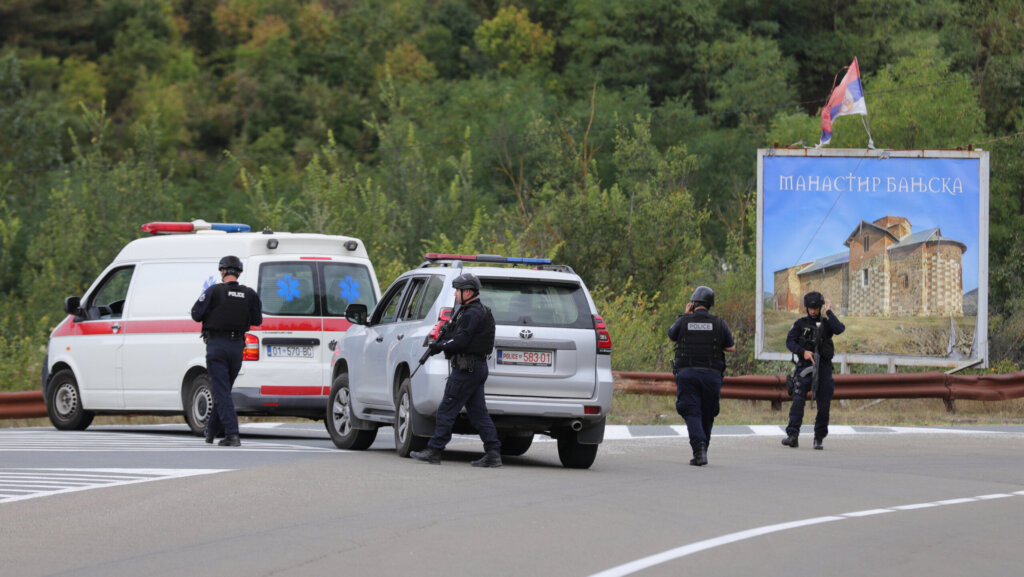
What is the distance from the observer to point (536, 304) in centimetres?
1391

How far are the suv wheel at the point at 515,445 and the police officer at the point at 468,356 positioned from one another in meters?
2.30

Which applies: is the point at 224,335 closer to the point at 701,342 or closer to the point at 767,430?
the point at 701,342

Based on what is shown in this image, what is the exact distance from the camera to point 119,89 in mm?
93062

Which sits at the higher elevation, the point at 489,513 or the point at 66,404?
the point at 66,404

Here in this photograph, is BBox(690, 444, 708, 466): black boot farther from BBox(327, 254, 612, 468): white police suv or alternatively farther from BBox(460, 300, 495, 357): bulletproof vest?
BBox(460, 300, 495, 357): bulletproof vest

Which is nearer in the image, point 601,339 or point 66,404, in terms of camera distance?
point 601,339

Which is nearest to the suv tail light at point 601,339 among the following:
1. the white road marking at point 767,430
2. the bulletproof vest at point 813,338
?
the bulletproof vest at point 813,338

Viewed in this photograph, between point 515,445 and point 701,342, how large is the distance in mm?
2349

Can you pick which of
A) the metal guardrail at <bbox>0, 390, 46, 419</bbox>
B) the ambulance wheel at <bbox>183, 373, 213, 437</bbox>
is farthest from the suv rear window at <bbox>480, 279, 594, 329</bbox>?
the metal guardrail at <bbox>0, 390, 46, 419</bbox>

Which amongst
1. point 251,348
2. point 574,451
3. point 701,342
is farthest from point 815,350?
point 251,348

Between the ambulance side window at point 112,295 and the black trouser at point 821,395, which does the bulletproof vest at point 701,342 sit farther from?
the ambulance side window at point 112,295

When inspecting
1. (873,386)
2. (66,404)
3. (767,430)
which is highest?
(873,386)

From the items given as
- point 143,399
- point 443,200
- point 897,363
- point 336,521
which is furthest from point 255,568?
point 443,200

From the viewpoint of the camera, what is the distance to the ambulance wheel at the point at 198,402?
1728cm
